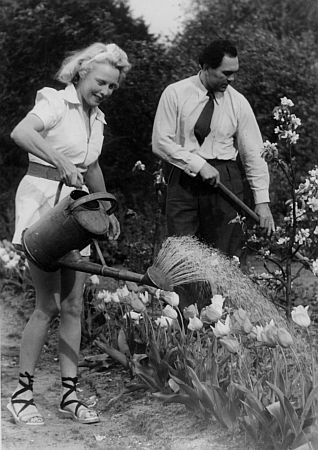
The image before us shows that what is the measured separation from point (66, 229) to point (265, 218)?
4.57 ft

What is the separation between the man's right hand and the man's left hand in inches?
13.7

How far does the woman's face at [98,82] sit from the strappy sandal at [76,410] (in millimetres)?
1190

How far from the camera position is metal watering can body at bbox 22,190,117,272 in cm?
317

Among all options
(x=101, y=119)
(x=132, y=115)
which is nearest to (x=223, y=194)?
(x=101, y=119)

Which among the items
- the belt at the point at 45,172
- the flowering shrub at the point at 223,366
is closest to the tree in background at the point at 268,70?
the flowering shrub at the point at 223,366

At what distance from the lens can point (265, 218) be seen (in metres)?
4.25

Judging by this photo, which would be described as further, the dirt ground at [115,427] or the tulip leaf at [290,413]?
the dirt ground at [115,427]

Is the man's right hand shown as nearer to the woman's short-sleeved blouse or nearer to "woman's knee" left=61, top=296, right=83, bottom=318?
the woman's short-sleeved blouse

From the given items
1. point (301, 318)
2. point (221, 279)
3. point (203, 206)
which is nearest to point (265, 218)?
point (203, 206)

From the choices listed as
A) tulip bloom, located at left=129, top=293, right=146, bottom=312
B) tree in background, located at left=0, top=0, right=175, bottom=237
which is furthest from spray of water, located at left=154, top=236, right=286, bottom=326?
tree in background, located at left=0, top=0, right=175, bottom=237

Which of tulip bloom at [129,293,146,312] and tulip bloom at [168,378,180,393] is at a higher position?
tulip bloom at [129,293,146,312]

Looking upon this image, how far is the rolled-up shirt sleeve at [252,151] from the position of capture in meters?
4.27

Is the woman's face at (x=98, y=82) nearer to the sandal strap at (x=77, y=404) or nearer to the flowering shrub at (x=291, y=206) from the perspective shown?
the flowering shrub at (x=291, y=206)

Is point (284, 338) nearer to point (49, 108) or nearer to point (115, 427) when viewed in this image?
point (115, 427)
